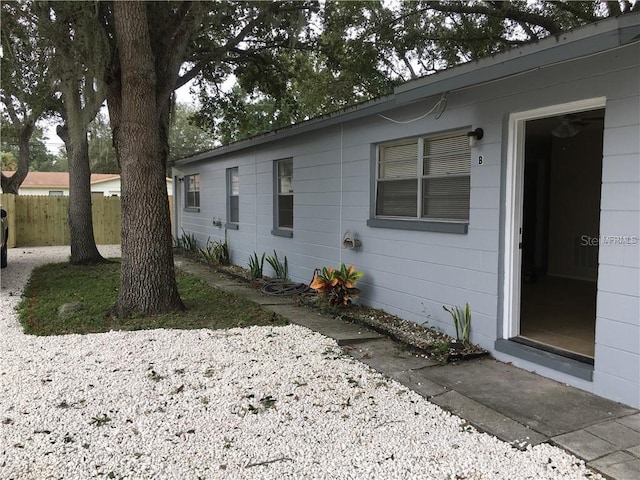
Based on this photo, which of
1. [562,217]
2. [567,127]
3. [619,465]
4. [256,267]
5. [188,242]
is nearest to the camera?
[619,465]

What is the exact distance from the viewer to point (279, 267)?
340 inches

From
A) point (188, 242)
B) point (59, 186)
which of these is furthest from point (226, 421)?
point (59, 186)

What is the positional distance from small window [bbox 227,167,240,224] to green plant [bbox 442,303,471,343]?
21.5 feet

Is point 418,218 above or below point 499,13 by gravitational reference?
below

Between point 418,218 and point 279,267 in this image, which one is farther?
point 279,267

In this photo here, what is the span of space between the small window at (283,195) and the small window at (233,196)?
6.36 ft

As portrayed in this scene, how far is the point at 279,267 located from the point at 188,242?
5.48 meters

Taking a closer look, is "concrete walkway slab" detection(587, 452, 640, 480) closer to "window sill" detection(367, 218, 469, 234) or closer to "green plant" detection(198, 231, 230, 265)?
"window sill" detection(367, 218, 469, 234)

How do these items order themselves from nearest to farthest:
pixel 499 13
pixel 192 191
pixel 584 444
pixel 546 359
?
pixel 584 444, pixel 546 359, pixel 499 13, pixel 192 191

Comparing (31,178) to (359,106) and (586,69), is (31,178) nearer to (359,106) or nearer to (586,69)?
(359,106)

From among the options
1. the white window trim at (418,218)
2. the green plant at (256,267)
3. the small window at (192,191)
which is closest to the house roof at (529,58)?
the white window trim at (418,218)

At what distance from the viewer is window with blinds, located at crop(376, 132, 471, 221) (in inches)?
197

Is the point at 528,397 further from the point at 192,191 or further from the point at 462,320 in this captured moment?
the point at 192,191

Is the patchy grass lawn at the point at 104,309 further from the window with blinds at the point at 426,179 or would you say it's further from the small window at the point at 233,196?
the small window at the point at 233,196
